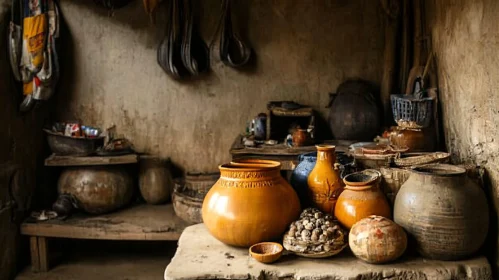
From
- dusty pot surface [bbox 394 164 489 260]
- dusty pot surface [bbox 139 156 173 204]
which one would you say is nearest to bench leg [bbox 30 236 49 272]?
dusty pot surface [bbox 139 156 173 204]

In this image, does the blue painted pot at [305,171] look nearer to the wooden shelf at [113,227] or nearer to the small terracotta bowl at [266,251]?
the small terracotta bowl at [266,251]

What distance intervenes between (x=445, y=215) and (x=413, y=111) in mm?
898

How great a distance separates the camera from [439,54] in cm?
283

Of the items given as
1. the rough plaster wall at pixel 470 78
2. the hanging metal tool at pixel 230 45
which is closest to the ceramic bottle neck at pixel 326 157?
the rough plaster wall at pixel 470 78

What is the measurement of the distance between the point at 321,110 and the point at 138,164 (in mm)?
1488

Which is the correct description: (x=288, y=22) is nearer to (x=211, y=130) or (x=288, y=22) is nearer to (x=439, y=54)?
(x=211, y=130)

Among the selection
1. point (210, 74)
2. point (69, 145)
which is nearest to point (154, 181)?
point (69, 145)

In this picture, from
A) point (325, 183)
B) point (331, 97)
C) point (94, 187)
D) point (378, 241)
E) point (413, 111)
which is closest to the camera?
point (378, 241)

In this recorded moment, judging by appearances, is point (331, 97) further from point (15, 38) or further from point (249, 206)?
point (15, 38)

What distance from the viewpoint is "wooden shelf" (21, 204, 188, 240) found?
3309 mm

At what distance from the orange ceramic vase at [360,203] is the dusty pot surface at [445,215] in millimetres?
85

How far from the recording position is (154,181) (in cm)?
371

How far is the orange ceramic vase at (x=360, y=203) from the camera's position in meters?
1.85

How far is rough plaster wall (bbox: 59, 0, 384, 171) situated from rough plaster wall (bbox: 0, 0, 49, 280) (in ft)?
1.53
